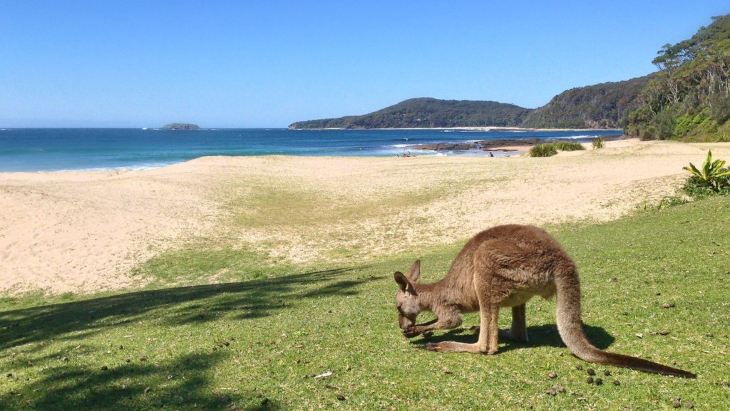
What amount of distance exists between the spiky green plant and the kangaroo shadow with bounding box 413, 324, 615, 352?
45.3 feet

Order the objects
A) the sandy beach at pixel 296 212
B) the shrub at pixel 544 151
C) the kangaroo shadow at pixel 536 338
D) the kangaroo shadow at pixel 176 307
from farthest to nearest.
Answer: the shrub at pixel 544 151, the sandy beach at pixel 296 212, the kangaroo shadow at pixel 176 307, the kangaroo shadow at pixel 536 338

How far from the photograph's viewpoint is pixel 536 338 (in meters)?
5.38

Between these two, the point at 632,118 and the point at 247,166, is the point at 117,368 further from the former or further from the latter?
the point at 632,118

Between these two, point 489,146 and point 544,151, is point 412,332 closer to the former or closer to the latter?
point 544,151

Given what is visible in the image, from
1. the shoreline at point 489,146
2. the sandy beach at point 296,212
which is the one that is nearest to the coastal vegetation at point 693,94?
the shoreline at point 489,146

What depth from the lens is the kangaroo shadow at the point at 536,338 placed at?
16.6 ft

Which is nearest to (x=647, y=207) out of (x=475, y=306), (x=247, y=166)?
(x=475, y=306)

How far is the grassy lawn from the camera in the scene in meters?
4.12

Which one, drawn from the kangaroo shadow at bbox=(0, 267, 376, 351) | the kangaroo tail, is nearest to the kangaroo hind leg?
the kangaroo tail

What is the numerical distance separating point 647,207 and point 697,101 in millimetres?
58110

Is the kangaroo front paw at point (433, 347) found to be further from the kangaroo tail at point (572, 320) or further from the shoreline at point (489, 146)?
the shoreline at point (489, 146)

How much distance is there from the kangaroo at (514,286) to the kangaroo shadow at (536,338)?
0.43 meters

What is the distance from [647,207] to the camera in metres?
17.1

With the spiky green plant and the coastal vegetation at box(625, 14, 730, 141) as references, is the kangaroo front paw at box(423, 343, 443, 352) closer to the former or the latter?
the spiky green plant
